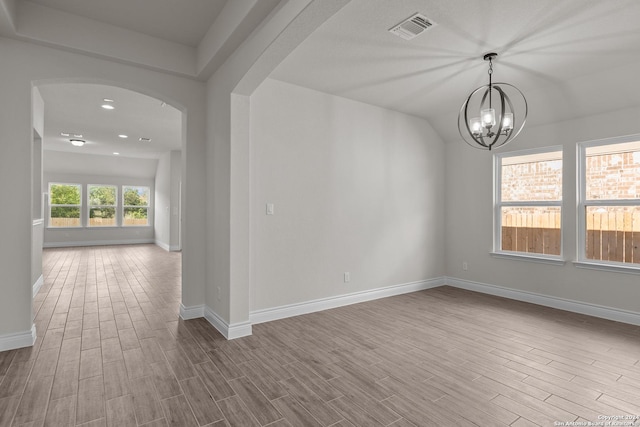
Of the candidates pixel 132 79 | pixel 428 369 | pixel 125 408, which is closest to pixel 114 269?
pixel 132 79

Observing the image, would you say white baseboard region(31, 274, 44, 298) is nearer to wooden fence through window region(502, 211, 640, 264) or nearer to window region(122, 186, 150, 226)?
window region(122, 186, 150, 226)

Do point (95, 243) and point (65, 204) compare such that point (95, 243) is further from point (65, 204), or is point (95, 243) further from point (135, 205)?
point (135, 205)

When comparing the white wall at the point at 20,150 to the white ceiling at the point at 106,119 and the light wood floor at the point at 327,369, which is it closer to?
the light wood floor at the point at 327,369

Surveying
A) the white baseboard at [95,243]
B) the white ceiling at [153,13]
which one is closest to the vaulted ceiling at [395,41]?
the white ceiling at [153,13]

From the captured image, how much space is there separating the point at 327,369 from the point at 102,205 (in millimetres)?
11208

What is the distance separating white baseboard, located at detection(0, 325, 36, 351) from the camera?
2820mm

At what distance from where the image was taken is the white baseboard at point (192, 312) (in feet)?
12.3

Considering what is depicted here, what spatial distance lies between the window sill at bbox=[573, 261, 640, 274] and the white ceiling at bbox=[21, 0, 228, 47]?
5.01 meters

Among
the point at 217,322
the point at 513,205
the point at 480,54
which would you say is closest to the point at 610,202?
the point at 513,205

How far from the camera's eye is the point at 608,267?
12.8ft

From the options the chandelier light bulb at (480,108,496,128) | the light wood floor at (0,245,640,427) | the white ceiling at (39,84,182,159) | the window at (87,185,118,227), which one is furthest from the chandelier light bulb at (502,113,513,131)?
the window at (87,185,118,227)

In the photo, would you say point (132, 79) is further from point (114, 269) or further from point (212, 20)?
point (114, 269)

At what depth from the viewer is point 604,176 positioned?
13.3 feet

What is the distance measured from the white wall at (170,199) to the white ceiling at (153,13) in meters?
6.83
